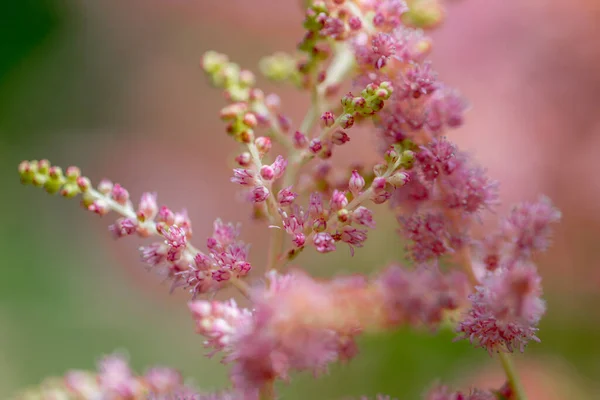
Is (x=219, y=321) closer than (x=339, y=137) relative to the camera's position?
Yes

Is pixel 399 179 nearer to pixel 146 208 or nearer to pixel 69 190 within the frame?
pixel 146 208

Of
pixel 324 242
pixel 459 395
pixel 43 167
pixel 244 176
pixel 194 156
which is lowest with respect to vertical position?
pixel 459 395

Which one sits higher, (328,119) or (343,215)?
(328,119)

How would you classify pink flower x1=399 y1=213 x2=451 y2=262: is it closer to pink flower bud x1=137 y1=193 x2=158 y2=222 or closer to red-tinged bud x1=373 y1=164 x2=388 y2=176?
red-tinged bud x1=373 y1=164 x2=388 y2=176

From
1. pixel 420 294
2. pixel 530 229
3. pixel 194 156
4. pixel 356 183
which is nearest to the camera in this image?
pixel 356 183

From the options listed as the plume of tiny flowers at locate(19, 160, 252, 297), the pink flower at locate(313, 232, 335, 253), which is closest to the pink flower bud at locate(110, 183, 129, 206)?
the plume of tiny flowers at locate(19, 160, 252, 297)

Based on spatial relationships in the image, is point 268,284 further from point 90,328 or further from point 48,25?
point 48,25

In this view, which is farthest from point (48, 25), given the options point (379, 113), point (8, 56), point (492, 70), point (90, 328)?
point (379, 113)

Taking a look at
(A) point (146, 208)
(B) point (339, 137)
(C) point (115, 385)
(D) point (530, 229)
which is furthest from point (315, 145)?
(C) point (115, 385)
